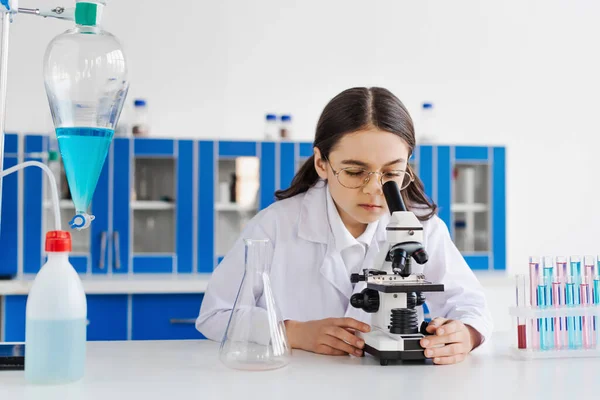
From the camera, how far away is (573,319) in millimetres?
1167

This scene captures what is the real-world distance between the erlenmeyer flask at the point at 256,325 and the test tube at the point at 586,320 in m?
0.54

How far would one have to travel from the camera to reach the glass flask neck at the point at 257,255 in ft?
3.37

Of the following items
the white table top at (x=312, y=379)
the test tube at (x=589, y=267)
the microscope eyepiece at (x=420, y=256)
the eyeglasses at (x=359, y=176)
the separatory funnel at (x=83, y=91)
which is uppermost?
the separatory funnel at (x=83, y=91)

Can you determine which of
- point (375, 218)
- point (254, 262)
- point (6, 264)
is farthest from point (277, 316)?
point (6, 264)

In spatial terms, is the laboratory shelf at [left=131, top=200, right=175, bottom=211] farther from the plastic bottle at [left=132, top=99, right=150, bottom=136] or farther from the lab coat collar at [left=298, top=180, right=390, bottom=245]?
the lab coat collar at [left=298, top=180, right=390, bottom=245]

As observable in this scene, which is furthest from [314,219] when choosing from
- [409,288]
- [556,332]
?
[556,332]

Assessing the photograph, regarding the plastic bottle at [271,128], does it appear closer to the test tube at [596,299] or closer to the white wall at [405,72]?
the white wall at [405,72]

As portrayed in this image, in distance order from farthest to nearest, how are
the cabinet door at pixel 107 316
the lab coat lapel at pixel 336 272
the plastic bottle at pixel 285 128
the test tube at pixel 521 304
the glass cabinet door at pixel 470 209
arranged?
1. the glass cabinet door at pixel 470 209
2. the plastic bottle at pixel 285 128
3. the cabinet door at pixel 107 316
4. the lab coat lapel at pixel 336 272
5. the test tube at pixel 521 304

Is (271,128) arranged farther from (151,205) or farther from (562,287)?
(562,287)

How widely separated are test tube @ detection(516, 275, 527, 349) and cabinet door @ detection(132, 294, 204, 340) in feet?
6.62

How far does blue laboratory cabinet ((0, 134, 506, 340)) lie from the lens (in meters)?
2.99

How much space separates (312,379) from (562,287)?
0.49m

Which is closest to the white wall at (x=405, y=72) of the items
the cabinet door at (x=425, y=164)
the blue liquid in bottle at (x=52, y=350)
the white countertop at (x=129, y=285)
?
the cabinet door at (x=425, y=164)

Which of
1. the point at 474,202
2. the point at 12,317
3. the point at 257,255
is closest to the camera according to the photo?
the point at 257,255
